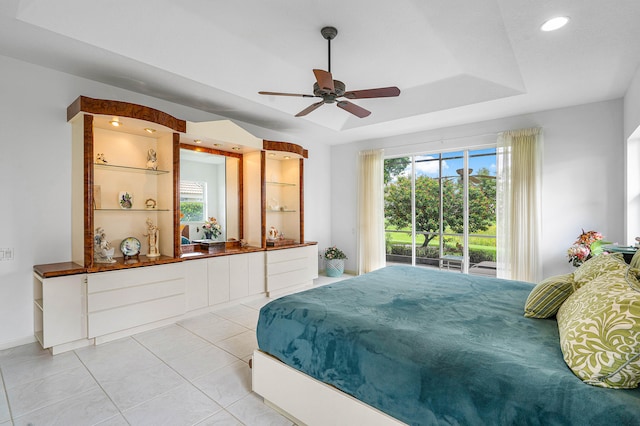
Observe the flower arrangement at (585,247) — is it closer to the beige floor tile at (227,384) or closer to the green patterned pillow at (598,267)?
the green patterned pillow at (598,267)

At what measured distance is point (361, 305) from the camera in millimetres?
2186

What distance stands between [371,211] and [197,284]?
3.48 meters

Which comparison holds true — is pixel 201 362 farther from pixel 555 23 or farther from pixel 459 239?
pixel 459 239

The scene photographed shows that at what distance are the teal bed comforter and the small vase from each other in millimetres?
3661

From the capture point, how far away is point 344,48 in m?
3.35

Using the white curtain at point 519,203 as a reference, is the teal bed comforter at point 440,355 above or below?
below

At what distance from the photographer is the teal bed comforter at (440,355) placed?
45.0 inches

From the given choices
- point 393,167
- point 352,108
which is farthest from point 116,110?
point 393,167

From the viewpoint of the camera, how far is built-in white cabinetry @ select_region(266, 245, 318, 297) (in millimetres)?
4816

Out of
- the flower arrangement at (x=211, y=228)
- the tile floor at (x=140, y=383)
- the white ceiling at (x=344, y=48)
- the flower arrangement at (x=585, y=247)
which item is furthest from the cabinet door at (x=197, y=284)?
the flower arrangement at (x=585, y=247)

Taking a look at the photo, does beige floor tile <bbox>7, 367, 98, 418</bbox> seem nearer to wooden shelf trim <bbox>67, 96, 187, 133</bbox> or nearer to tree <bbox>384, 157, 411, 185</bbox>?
wooden shelf trim <bbox>67, 96, 187, 133</bbox>

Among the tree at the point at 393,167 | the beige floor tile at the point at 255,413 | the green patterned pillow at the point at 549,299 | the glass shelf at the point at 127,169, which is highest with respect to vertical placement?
the tree at the point at 393,167

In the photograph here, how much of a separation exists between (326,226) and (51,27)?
5.13m

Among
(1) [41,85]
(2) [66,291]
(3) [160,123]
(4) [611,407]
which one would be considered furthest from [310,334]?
(1) [41,85]
